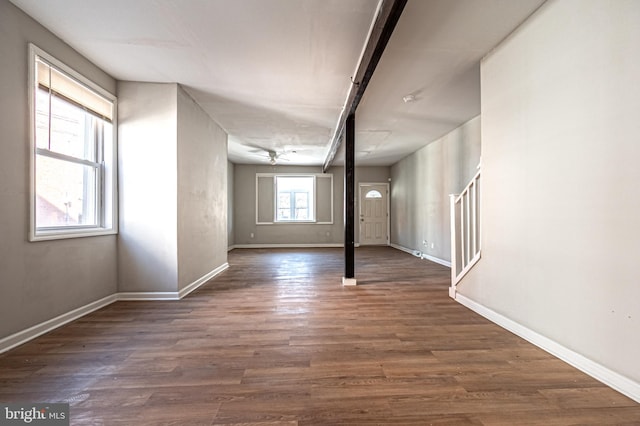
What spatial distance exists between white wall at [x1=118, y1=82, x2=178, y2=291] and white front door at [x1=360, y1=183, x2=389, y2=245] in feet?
20.1

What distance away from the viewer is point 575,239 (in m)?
1.80

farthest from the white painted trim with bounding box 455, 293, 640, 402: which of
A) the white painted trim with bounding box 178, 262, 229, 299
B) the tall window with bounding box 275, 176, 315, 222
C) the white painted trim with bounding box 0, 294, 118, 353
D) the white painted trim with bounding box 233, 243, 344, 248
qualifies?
the tall window with bounding box 275, 176, 315, 222

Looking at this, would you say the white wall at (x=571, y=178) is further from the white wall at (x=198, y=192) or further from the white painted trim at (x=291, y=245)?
the white painted trim at (x=291, y=245)

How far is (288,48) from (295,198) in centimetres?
604

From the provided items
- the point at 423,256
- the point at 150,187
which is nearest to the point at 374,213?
the point at 423,256

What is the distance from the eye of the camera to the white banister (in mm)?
3041

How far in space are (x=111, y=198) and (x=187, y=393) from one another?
2532mm

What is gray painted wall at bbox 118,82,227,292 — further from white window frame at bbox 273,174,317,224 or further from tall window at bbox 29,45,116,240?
white window frame at bbox 273,174,317,224

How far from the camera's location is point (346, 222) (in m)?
3.96

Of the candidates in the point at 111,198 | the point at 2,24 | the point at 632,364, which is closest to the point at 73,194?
the point at 111,198

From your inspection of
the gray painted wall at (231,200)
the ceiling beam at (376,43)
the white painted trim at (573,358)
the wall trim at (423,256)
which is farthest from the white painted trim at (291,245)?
the white painted trim at (573,358)

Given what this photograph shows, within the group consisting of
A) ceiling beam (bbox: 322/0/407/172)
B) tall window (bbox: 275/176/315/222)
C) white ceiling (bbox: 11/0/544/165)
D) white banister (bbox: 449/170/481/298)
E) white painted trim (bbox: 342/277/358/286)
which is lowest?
white painted trim (bbox: 342/277/358/286)

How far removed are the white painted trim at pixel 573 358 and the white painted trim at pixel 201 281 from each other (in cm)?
336

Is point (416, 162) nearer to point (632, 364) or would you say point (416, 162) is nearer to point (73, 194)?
point (632, 364)
